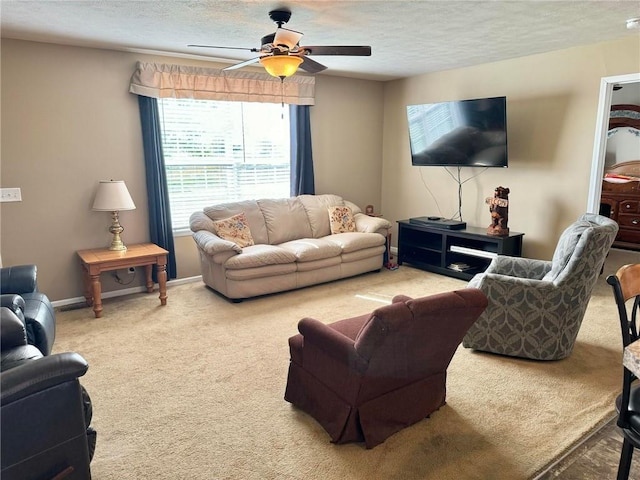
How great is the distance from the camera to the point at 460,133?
16.5 feet

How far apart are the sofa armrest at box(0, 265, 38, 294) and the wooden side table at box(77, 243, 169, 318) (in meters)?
0.72

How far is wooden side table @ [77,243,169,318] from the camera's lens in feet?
13.0

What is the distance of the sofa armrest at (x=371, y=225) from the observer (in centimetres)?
539

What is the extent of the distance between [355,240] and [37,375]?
384 centimetres

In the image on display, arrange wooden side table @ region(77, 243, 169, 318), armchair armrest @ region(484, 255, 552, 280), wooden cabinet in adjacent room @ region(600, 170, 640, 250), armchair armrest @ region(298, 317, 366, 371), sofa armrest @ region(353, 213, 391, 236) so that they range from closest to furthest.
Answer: armchair armrest @ region(298, 317, 366, 371) → armchair armrest @ region(484, 255, 552, 280) → wooden side table @ region(77, 243, 169, 318) → sofa armrest @ region(353, 213, 391, 236) → wooden cabinet in adjacent room @ region(600, 170, 640, 250)

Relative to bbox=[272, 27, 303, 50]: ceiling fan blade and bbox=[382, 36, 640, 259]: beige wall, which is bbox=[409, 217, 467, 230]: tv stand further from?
bbox=[272, 27, 303, 50]: ceiling fan blade

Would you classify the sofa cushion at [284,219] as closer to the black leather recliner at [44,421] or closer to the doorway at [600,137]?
the doorway at [600,137]

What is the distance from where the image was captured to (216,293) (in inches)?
184

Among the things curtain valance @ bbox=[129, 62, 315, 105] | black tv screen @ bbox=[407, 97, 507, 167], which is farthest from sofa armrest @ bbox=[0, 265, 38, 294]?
black tv screen @ bbox=[407, 97, 507, 167]

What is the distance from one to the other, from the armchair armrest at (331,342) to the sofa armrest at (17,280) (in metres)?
2.16

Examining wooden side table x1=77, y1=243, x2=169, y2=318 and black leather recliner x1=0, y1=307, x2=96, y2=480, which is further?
wooden side table x1=77, y1=243, x2=169, y2=318

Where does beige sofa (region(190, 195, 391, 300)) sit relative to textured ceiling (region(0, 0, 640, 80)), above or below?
below

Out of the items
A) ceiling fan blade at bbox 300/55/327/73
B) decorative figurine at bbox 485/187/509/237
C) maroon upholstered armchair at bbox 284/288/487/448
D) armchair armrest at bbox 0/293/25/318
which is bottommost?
maroon upholstered armchair at bbox 284/288/487/448

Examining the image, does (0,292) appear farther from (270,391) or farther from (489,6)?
(489,6)
